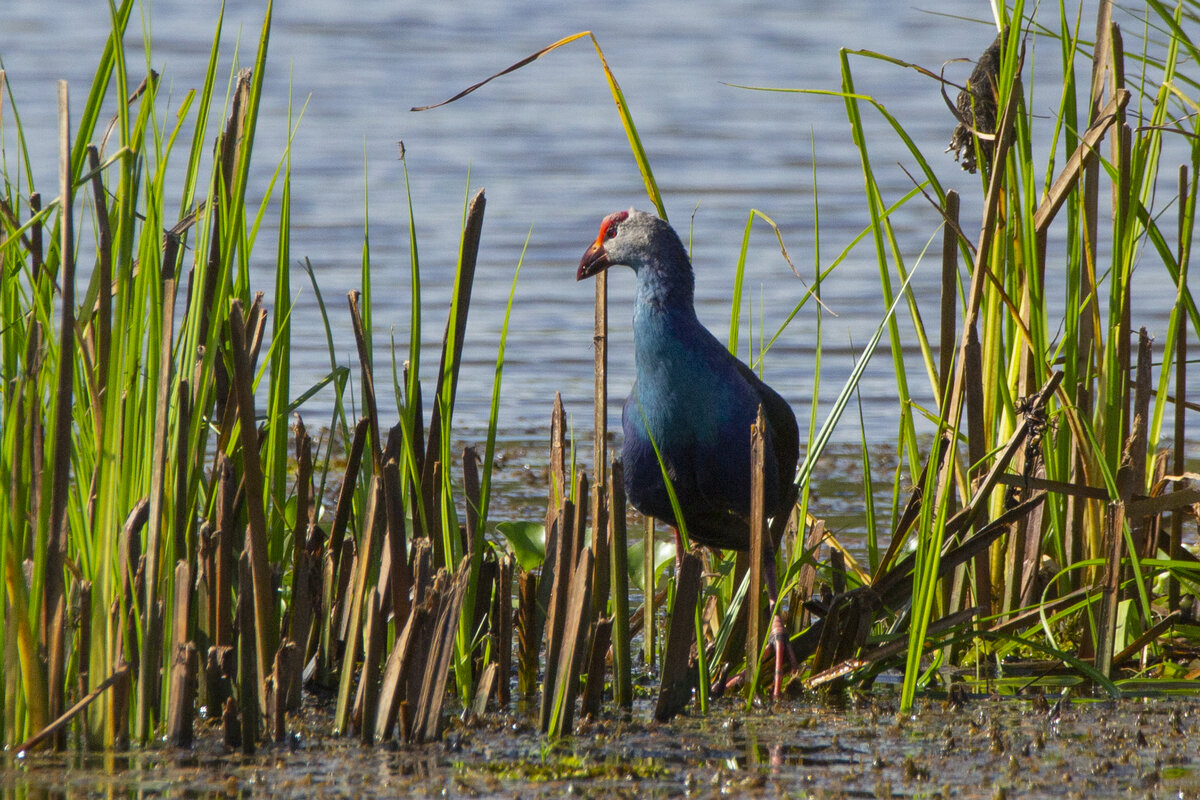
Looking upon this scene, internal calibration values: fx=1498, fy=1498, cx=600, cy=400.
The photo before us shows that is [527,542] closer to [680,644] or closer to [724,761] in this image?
[680,644]

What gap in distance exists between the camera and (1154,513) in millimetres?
2867

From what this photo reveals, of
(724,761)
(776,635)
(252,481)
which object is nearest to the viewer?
(252,481)

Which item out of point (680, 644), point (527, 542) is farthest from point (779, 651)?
point (527, 542)

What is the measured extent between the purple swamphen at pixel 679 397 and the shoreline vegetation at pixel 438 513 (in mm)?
93

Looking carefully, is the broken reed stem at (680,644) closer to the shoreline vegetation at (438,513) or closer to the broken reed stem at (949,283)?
the shoreline vegetation at (438,513)

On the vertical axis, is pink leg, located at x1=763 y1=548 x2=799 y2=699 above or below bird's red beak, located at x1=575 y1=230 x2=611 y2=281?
below

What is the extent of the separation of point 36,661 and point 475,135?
871cm

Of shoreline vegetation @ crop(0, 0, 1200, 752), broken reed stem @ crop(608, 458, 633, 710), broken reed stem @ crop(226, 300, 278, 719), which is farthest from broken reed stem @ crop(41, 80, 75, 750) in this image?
broken reed stem @ crop(608, 458, 633, 710)

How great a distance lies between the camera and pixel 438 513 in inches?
104

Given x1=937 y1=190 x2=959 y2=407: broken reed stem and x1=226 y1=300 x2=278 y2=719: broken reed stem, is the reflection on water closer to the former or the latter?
x1=226 y1=300 x2=278 y2=719: broken reed stem

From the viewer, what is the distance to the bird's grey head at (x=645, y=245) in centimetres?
296

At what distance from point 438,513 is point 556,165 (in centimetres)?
710

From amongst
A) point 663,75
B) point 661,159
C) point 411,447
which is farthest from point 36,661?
point 663,75

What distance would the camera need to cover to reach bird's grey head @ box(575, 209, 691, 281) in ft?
9.71
